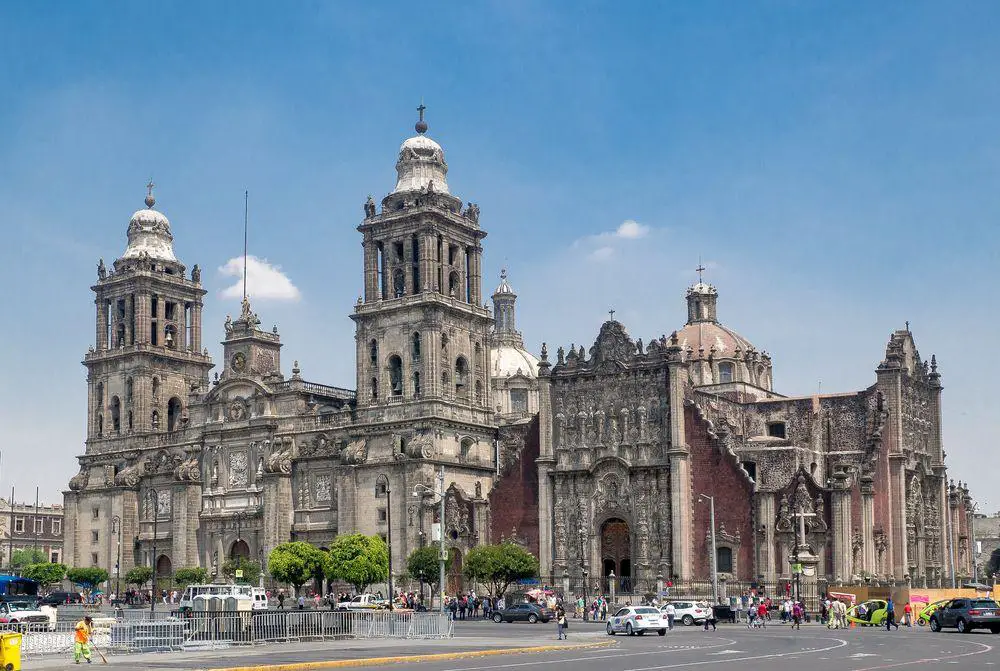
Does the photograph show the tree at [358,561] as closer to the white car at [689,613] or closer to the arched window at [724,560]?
the arched window at [724,560]

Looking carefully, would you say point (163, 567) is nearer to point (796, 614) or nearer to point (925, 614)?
point (796, 614)

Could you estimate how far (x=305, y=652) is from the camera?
43.9 metres

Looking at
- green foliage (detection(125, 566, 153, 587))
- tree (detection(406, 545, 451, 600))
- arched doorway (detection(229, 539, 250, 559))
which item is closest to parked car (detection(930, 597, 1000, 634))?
tree (detection(406, 545, 451, 600))

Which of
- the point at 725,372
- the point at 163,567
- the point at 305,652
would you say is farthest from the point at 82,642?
the point at 163,567

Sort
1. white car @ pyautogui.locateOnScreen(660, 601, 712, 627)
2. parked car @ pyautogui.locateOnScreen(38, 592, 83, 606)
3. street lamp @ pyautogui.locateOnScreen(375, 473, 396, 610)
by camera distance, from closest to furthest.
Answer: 1. white car @ pyautogui.locateOnScreen(660, 601, 712, 627)
2. parked car @ pyautogui.locateOnScreen(38, 592, 83, 606)
3. street lamp @ pyautogui.locateOnScreen(375, 473, 396, 610)

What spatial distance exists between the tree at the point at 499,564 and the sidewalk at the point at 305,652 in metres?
31.8

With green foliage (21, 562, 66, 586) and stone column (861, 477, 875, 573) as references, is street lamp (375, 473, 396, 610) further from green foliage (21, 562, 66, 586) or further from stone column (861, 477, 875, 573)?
green foliage (21, 562, 66, 586)

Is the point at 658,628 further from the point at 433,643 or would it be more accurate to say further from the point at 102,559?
the point at 102,559

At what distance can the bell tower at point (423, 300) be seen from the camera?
97.8 meters

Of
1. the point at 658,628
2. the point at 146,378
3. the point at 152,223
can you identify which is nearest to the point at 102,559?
the point at 146,378

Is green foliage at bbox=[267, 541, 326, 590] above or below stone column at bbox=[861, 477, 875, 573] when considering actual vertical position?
below

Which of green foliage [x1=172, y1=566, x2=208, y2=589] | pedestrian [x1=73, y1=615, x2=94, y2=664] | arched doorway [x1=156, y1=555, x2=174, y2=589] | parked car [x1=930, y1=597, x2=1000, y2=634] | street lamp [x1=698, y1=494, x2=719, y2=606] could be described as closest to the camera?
pedestrian [x1=73, y1=615, x2=94, y2=664]

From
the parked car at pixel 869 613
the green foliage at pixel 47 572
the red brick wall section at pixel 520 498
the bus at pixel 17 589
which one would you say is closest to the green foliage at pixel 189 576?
the green foliage at pixel 47 572

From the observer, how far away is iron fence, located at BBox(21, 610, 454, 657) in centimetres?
4509
